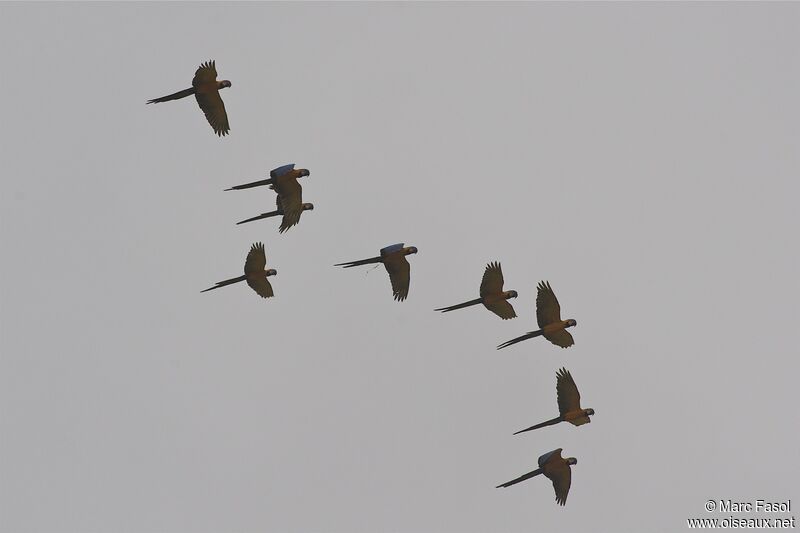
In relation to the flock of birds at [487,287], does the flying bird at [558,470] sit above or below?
below

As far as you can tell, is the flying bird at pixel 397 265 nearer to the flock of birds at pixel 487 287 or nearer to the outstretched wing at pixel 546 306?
the flock of birds at pixel 487 287

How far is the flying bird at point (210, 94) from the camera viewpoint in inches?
1596

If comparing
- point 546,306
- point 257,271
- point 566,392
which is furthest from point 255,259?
point 566,392

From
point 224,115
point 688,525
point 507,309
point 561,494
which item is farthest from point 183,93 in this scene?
point 688,525

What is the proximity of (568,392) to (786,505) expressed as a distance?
58.9ft

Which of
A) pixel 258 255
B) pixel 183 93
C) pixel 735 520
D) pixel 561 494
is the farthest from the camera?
pixel 735 520

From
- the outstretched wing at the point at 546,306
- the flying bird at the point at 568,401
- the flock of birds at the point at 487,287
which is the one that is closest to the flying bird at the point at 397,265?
the flock of birds at the point at 487,287

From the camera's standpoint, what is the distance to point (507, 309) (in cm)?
4412

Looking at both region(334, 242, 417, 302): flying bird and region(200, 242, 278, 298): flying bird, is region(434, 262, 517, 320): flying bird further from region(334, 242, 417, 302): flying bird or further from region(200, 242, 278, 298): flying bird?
region(200, 242, 278, 298): flying bird

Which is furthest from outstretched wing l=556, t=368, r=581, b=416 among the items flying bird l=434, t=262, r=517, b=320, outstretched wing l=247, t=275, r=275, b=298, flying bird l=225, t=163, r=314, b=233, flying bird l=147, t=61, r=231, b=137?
flying bird l=147, t=61, r=231, b=137

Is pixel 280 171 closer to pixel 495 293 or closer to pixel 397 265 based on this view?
pixel 397 265

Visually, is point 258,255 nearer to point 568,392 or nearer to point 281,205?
point 281,205

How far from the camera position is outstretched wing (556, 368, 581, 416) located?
42.8 metres

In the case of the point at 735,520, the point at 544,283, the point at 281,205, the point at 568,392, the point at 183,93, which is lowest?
the point at 735,520
